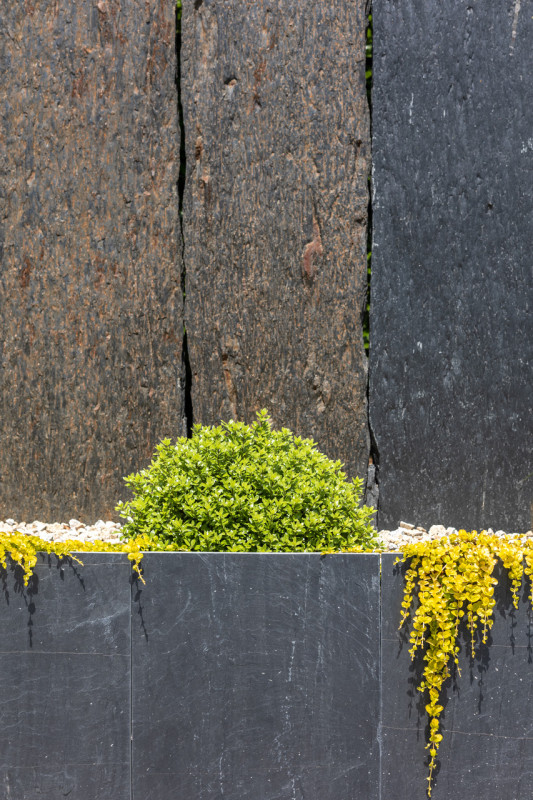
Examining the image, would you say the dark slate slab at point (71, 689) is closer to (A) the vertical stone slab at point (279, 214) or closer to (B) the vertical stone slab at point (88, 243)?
(B) the vertical stone slab at point (88, 243)

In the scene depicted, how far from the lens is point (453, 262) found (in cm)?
335

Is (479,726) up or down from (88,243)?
down

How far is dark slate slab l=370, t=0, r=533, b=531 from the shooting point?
10.9 ft

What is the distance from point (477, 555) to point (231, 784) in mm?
1149

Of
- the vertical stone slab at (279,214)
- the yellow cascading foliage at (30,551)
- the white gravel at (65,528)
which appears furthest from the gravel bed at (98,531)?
the yellow cascading foliage at (30,551)

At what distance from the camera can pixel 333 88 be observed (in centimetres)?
334

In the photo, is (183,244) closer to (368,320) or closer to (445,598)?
(368,320)

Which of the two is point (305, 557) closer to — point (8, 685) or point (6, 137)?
point (8, 685)

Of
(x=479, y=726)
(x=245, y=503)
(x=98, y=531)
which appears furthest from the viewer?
(x=98, y=531)

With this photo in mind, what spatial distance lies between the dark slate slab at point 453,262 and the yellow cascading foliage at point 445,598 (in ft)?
3.47

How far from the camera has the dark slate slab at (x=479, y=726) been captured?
2322 mm

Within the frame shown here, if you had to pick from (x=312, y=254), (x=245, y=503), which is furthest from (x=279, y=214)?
(x=245, y=503)

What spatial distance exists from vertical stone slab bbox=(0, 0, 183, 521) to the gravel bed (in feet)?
0.24

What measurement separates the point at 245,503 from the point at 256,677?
606mm
